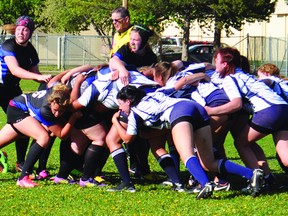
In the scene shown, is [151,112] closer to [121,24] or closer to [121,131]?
[121,131]

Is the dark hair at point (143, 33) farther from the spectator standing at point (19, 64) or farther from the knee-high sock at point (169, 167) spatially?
the knee-high sock at point (169, 167)

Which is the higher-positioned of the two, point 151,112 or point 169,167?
point 151,112

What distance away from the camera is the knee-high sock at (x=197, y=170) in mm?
7715

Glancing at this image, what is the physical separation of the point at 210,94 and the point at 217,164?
2.90ft

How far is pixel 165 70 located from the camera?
865cm

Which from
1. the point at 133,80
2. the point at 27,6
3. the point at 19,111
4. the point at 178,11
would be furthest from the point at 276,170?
the point at 27,6

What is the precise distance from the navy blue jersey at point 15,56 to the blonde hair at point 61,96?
1447 millimetres

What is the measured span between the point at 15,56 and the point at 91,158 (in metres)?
Answer: 1.90

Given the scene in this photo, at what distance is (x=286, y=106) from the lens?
8461 millimetres

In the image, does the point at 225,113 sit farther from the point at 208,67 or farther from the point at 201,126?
the point at 208,67

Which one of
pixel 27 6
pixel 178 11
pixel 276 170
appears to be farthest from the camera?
pixel 27 6

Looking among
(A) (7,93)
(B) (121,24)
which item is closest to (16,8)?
(A) (7,93)

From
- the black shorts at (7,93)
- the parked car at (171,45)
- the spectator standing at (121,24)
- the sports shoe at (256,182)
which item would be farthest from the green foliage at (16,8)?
the sports shoe at (256,182)

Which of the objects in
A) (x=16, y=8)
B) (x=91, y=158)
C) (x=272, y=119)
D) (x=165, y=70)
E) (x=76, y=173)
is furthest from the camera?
(x=16, y=8)
